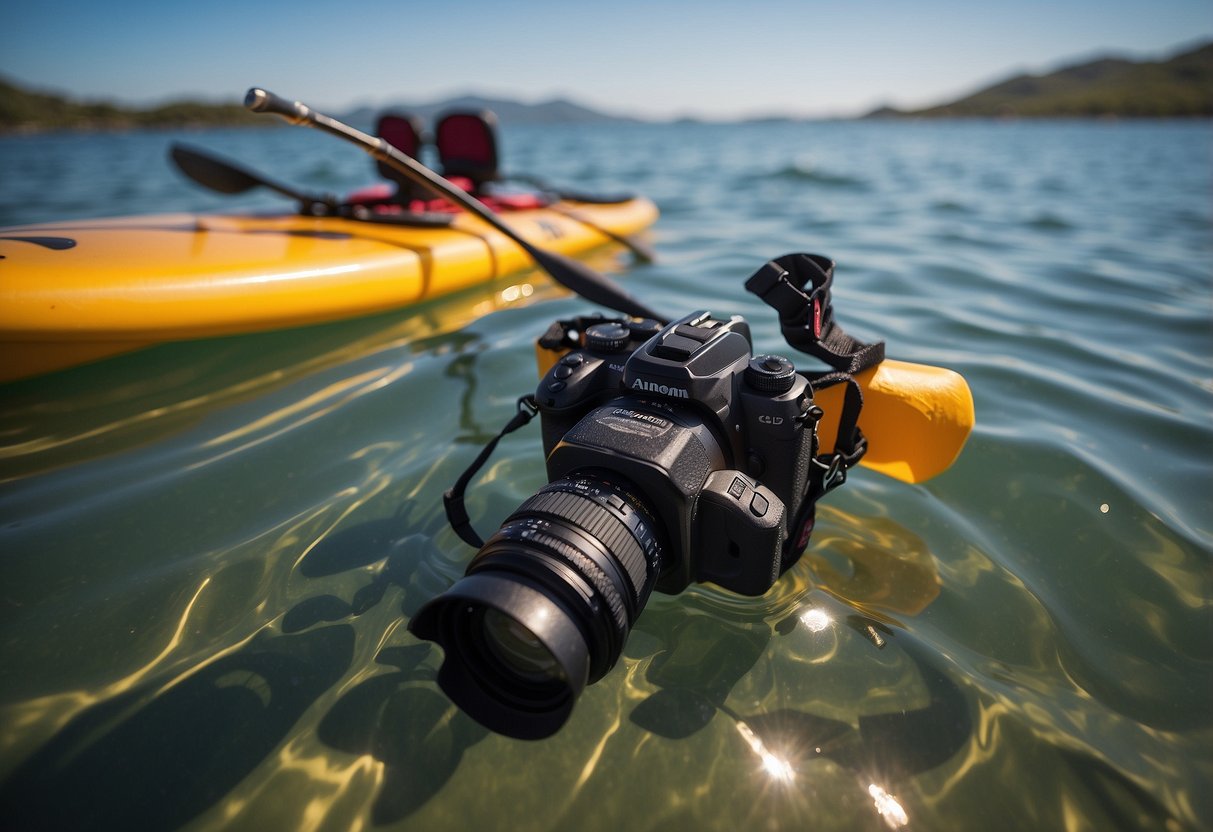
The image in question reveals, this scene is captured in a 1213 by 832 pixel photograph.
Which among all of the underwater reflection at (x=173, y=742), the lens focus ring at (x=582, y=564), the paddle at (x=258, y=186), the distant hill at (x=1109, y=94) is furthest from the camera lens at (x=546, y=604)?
the distant hill at (x=1109, y=94)

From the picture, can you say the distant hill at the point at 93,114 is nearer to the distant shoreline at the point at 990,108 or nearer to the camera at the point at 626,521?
the distant shoreline at the point at 990,108

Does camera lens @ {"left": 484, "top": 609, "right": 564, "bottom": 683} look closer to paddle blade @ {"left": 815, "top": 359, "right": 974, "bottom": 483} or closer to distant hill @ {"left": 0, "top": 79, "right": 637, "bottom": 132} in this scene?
paddle blade @ {"left": 815, "top": 359, "right": 974, "bottom": 483}

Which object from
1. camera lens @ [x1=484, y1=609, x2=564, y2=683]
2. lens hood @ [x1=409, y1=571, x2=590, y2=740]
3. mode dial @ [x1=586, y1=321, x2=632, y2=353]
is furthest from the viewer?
mode dial @ [x1=586, y1=321, x2=632, y2=353]

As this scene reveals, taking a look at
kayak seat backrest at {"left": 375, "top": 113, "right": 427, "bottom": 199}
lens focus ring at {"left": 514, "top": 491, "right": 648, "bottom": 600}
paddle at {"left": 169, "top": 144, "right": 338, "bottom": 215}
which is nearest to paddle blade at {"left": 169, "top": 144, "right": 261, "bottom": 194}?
paddle at {"left": 169, "top": 144, "right": 338, "bottom": 215}

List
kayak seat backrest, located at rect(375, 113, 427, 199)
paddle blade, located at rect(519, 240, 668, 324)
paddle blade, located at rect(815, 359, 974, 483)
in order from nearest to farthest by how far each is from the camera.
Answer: paddle blade, located at rect(815, 359, 974, 483) < paddle blade, located at rect(519, 240, 668, 324) < kayak seat backrest, located at rect(375, 113, 427, 199)

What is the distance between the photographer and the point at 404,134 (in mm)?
4914

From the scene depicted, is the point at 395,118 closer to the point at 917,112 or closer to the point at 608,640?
the point at 608,640

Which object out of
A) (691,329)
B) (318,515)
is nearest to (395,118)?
(318,515)

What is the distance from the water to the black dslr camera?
0.24 meters

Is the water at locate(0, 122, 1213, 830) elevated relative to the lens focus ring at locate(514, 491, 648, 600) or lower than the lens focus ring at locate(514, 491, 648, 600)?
lower

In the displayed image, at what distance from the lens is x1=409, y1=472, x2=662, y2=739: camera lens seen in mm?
1122

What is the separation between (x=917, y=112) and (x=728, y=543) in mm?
129332

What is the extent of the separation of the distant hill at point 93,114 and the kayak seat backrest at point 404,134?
66.5m

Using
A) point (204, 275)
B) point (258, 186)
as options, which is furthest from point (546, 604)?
point (258, 186)
